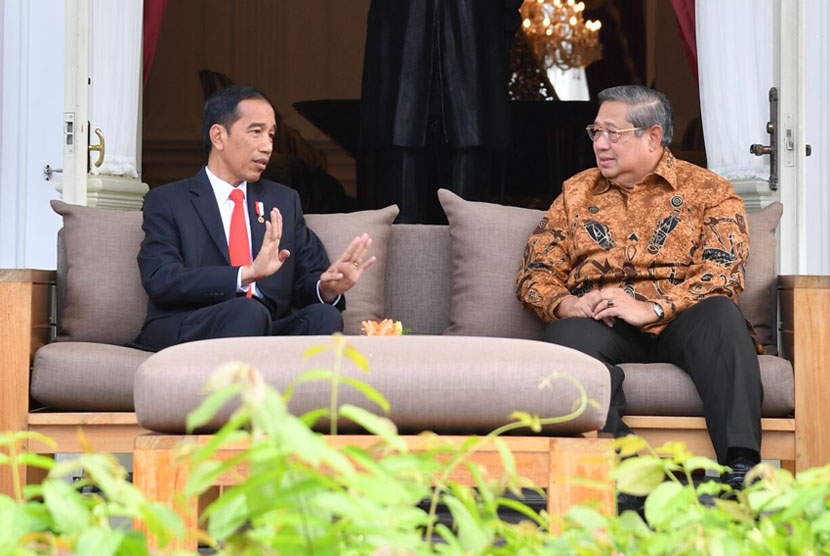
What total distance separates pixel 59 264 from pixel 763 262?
5.93ft

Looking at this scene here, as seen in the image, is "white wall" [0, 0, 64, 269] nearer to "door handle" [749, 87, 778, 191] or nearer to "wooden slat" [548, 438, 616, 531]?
"door handle" [749, 87, 778, 191]

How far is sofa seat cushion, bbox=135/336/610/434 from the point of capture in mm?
1628

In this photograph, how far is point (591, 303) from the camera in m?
2.77

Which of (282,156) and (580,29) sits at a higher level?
(580,29)

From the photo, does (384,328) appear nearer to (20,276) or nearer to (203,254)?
(203,254)

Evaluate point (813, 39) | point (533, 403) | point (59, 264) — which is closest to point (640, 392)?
point (533, 403)

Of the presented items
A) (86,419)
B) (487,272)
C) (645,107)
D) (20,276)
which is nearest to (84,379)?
(86,419)

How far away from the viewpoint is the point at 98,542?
592mm

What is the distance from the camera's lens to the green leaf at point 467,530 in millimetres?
643

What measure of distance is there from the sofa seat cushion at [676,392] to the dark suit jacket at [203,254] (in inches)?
30.8

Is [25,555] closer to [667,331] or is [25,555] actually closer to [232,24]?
[667,331]

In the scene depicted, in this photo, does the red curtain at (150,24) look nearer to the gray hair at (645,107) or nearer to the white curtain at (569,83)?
the gray hair at (645,107)

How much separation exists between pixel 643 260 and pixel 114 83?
2026 millimetres

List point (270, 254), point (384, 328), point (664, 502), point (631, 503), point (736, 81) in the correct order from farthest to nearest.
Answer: point (736, 81)
point (270, 254)
point (384, 328)
point (631, 503)
point (664, 502)
